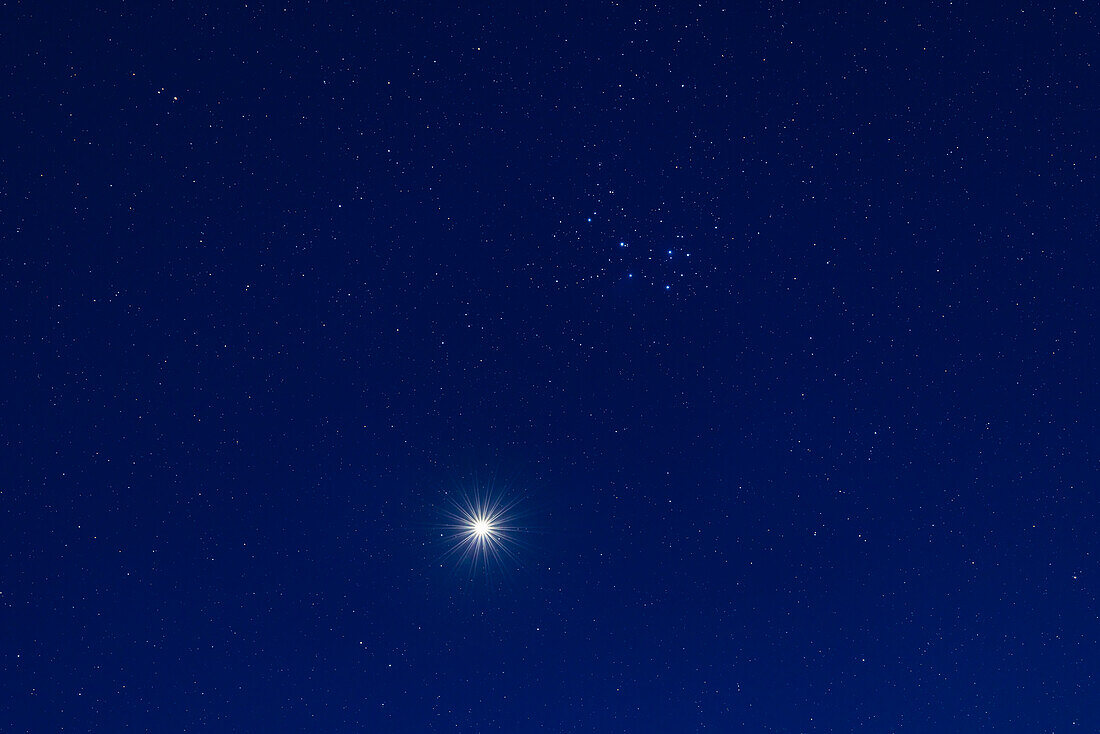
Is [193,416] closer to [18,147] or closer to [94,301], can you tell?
[94,301]

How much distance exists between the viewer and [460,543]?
230cm

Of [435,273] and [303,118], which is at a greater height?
[303,118]

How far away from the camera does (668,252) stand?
7.41 ft

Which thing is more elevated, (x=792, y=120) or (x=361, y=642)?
(x=792, y=120)

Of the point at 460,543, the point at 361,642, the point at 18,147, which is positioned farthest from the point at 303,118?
the point at 361,642

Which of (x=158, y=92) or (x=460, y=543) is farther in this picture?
(x=460, y=543)

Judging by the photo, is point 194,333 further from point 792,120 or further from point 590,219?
point 792,120

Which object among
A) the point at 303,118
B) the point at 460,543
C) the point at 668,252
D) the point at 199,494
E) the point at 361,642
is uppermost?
the point at 303,118

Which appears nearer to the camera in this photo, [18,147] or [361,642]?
[18,147]

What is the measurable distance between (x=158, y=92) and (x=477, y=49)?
2.82 ft

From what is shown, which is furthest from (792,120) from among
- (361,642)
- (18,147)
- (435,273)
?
(18,147)

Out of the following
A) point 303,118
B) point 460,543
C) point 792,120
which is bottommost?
point 460,543

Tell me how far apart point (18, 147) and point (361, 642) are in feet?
5.34

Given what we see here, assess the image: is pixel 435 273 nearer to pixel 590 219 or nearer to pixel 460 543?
pixel 590 219
